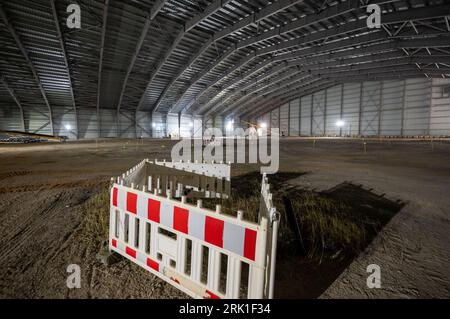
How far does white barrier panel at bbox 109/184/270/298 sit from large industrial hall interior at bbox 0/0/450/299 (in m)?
0.01

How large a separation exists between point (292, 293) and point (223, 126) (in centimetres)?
4318

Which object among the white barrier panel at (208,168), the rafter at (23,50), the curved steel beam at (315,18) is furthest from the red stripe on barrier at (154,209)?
the rafter at (23,50)

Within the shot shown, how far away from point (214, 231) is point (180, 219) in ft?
1.27

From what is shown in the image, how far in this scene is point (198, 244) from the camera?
6.30ft

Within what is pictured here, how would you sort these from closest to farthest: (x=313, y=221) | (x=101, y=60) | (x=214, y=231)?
(x=214, y=231)
(x=313, y=221)
(x=101, y=60)

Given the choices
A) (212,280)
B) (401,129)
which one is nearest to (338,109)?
(401,129)

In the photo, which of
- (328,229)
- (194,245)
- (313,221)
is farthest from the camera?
(313,221)

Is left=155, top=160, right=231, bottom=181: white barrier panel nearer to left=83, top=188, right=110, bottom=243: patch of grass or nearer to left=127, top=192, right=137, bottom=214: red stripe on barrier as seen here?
left=83, top=188, right=110, bottom=243: patch of grass

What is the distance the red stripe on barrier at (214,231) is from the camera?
180 centimetres

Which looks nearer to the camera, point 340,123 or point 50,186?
point 50,186

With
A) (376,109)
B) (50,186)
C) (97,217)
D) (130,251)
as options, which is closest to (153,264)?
(130,251)

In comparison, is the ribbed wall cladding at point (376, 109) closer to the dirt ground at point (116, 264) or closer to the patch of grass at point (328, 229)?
the dirt ground at point (116, 264)

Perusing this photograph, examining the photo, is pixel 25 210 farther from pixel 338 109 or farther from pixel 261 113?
pixel 261 113

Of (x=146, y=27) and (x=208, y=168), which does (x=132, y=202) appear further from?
(x=146, y=27)
